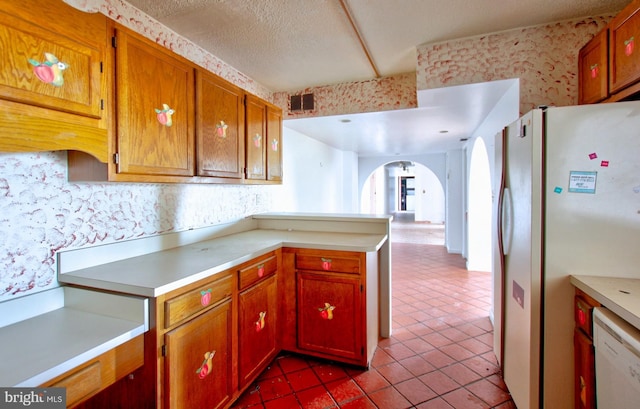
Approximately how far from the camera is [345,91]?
3061 mm

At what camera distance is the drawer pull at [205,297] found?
1.48 m

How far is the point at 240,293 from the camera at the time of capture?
1760 millimetres

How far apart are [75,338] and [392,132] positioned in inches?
152

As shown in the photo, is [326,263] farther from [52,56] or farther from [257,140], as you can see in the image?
[52,56]

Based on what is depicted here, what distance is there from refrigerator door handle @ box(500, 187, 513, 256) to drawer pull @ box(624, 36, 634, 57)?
0.83 meters

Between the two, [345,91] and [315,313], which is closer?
[315,313]

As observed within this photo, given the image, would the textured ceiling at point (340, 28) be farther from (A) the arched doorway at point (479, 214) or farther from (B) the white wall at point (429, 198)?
(B) the white wall at point (429, 198)

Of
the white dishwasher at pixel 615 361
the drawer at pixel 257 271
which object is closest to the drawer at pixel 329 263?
the drawer at pixel 257 271

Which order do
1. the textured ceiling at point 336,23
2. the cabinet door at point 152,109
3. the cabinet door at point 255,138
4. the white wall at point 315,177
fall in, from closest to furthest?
the cabinet door at point 152,109
the textured ceiling at point 336,23
the cabinet door at point 255,138
the white wall at point 315,177

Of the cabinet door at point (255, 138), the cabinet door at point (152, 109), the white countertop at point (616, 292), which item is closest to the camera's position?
the white countertop at point (616, 292)

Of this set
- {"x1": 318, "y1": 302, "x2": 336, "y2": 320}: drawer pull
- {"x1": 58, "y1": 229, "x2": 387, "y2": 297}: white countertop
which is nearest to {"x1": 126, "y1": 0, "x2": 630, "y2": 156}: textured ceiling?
{"x1": 58, "y1": 229, "x2": 387, "y2": 297}: white countertop

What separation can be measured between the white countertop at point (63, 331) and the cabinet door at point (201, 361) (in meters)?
0.20

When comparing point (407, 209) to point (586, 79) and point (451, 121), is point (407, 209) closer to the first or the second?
point (451, 121)

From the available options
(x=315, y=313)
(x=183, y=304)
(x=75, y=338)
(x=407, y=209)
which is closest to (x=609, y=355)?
(x=315, y=313)
